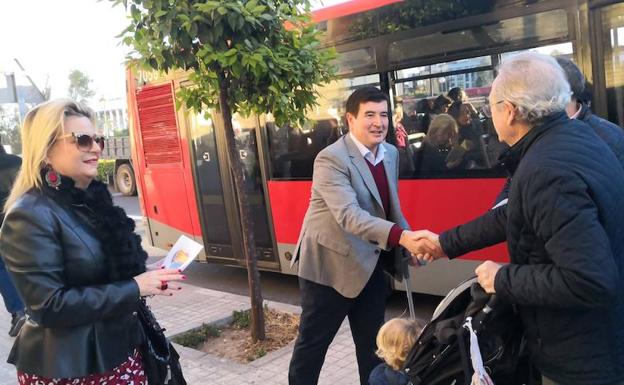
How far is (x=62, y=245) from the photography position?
2.17 meters

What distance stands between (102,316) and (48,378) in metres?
0.33

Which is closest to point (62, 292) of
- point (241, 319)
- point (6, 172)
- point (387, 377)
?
point (387, 377)

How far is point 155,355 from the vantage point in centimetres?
250

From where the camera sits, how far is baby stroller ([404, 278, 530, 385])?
6.50 feet

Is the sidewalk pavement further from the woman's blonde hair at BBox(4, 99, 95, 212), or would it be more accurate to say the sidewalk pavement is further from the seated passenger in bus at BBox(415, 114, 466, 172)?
the woman's blonde hair at BBox(4, 99, 95, 212)

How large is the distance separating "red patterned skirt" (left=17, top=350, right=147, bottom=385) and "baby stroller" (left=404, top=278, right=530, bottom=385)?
3.58 ft

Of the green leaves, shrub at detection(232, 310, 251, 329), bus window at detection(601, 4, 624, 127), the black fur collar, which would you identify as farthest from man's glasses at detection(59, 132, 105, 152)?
bus window at detection(601, 4, 624, 127)

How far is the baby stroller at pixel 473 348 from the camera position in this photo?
6.50 ft

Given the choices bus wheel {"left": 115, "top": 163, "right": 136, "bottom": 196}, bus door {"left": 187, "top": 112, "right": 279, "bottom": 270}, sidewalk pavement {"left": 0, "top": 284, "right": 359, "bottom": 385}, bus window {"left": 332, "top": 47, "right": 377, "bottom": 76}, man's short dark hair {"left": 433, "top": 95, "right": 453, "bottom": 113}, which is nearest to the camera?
sidewalk pavement {"left": 0, "top": 284, "right": 359, "bottom": 385}

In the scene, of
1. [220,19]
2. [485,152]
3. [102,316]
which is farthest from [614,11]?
[102,316]

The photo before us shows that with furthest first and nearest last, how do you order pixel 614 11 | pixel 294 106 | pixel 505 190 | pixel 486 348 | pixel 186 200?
pixel 186 200 < pixel 294 106 < pixel 614 11 < pixel 505 190 < pixel 486 348

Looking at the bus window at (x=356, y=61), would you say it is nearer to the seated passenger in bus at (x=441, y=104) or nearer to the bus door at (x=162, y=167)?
the seated passenger in bus at (x=441, y=104)

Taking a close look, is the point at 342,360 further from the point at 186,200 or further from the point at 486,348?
the point at 186,200

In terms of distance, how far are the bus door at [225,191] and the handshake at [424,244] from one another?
3919mm
